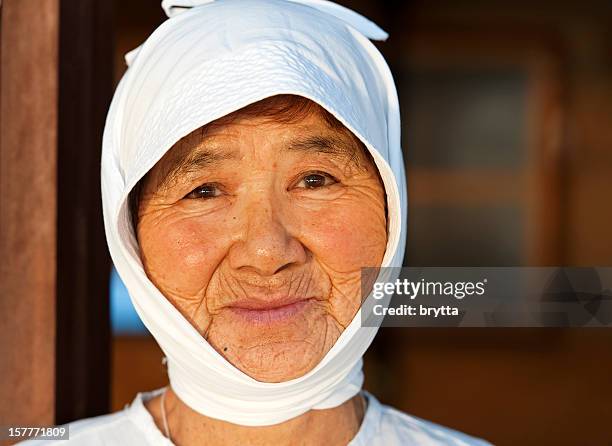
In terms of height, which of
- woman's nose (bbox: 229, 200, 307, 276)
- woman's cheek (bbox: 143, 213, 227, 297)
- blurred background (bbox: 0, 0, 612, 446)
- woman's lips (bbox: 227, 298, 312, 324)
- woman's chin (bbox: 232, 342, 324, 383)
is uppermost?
woman's nose (bbox: 229, 200, 307, 276)

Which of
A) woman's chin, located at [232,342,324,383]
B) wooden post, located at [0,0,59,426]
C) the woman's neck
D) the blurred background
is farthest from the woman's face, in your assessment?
the blurred background

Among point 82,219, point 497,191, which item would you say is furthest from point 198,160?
point 497,191

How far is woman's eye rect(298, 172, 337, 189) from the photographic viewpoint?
1.72 metres

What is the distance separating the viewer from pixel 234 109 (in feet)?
5.02

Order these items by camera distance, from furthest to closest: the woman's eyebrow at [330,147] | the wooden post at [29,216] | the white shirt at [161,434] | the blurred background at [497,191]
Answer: the blurred background at [497,191] → the wooden post at [29,216] → the white shirt at [161,434] → the woman's eyebrow at [330,147]

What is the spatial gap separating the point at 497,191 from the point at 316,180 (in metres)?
4.45

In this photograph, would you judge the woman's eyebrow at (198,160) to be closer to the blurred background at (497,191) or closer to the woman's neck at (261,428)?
the woman's neck at (261,428)

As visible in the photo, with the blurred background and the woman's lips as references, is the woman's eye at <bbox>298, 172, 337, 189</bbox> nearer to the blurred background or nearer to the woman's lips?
the woman's lips

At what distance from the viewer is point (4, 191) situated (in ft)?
7.04

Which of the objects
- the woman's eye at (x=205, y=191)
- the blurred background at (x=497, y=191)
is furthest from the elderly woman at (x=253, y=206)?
the blurred background at (x=497, y=191)

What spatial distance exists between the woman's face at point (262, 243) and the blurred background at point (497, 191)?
13.3 feet

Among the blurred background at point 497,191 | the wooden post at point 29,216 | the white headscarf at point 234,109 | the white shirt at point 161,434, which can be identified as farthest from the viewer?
the blurred background at point 497,191

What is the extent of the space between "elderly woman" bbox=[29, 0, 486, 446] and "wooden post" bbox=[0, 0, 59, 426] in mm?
423

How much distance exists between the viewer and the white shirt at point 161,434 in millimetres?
1828
